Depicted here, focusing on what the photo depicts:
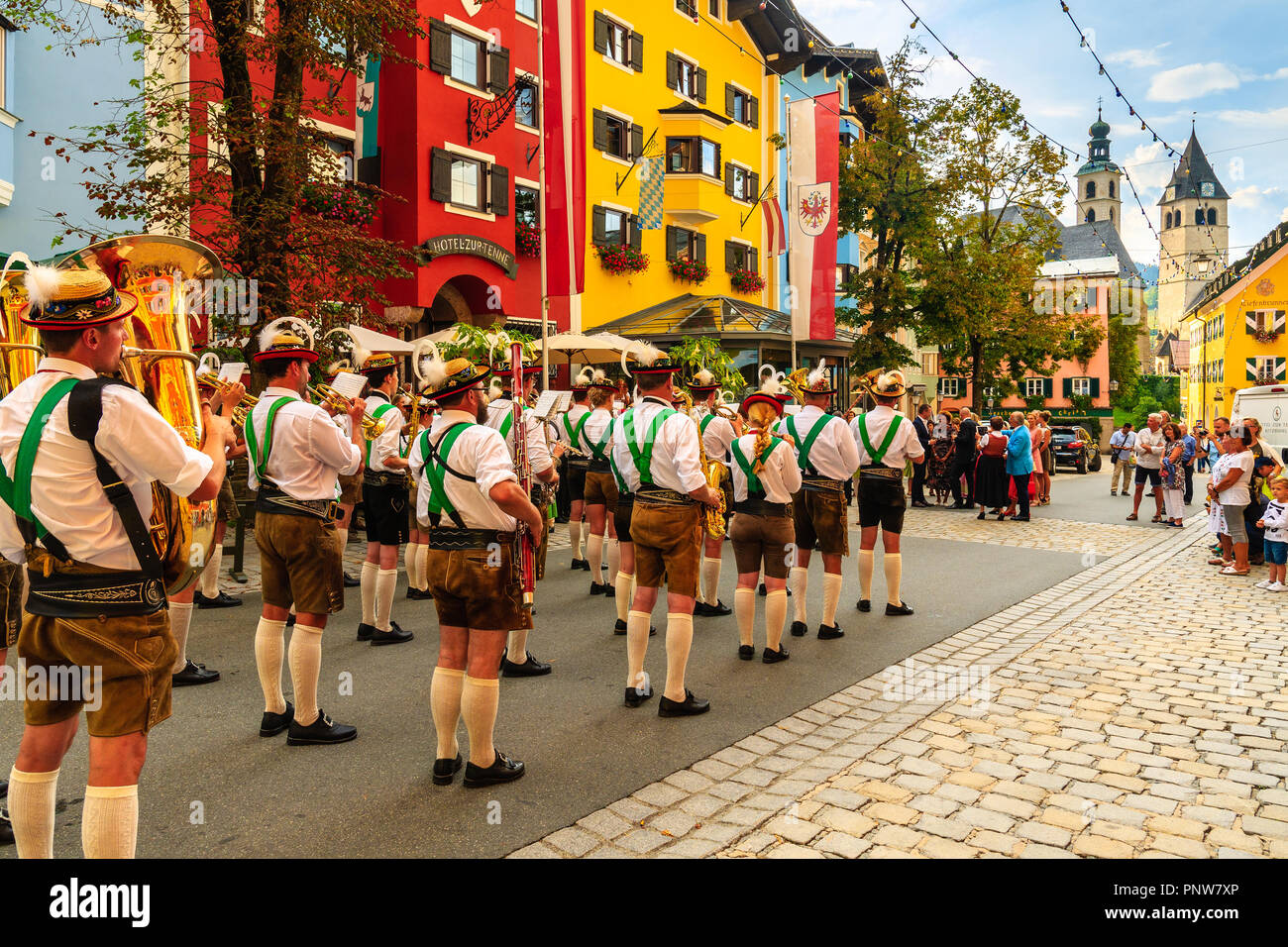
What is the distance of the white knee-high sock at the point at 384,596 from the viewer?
290 inches

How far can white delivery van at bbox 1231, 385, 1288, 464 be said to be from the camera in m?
18.3

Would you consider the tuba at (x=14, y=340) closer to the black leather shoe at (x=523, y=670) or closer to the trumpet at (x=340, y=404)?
the trumpet at (x=340, y=404)

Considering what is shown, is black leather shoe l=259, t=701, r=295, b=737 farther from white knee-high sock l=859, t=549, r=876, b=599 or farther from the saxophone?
white knee-high sock l=859, t=549, r=876, b=599

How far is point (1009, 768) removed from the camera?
473 cm

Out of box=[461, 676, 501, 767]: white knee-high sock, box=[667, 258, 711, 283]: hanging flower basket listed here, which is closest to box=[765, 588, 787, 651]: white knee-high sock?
box=[461, 676, 501, 767]: white knee-high sock

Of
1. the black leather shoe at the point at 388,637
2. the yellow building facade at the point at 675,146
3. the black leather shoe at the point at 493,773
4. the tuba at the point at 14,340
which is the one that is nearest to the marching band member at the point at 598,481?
the black leather shoe at the point at 388,637

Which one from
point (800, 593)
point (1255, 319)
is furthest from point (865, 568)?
point (1255, 319)

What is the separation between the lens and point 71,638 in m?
2.98

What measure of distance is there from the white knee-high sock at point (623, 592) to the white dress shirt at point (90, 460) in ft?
15.8

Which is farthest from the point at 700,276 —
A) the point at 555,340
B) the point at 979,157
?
the point at 555,340

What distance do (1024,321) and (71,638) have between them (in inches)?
1225

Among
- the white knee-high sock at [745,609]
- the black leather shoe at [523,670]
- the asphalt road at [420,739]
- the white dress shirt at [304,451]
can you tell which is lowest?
the asphalt road at [420,739]

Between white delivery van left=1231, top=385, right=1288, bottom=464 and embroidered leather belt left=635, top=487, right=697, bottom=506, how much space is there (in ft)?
56.0
